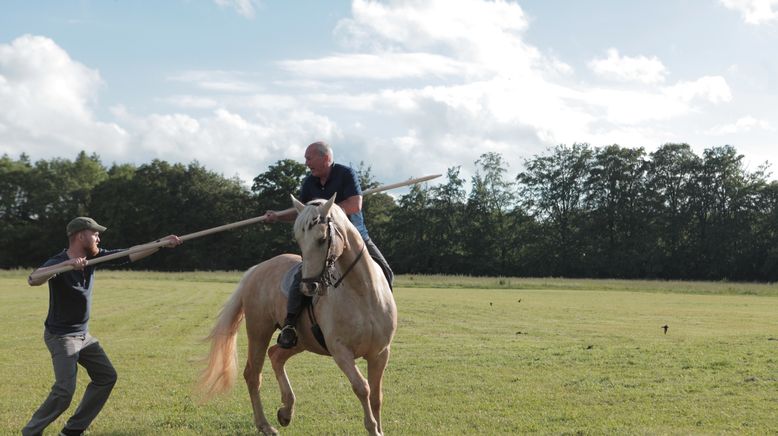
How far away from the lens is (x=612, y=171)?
307 ft

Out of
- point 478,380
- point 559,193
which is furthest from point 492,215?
point 478,380

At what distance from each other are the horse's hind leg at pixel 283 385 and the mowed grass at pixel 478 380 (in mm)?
180

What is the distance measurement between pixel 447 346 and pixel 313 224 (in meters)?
11.7

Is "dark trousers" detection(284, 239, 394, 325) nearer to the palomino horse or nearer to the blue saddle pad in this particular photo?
the palomino horse

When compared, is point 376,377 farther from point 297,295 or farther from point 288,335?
point 297,295

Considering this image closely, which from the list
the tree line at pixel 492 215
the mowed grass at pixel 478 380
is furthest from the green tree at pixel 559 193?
the mowed grass at pixel 478 380

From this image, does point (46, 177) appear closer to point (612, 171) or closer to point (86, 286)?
point (612, 171)

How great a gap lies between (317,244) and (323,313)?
4.15 ft

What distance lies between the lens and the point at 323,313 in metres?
7.88

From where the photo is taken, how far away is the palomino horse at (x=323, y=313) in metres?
6.97

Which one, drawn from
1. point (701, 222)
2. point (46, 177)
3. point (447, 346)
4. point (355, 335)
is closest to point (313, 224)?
point (355, 335)

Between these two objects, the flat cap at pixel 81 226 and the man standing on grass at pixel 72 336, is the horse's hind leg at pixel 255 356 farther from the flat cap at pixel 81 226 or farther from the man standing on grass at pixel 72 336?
the flat cap at pixel 81 226

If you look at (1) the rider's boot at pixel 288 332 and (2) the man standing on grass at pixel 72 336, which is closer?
(2) the man standing on grass at pixel 72 336

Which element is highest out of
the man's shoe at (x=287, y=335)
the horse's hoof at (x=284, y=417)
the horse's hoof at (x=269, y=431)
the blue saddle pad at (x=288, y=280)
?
the blue saddle pad at (x=288, y=280)
